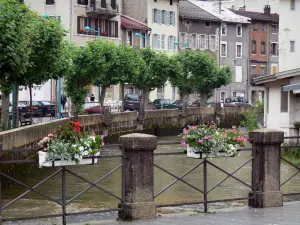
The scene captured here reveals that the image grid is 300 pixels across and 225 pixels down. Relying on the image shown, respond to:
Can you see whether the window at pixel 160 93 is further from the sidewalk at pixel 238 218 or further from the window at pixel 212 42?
the sidewalk at pixel 238 218

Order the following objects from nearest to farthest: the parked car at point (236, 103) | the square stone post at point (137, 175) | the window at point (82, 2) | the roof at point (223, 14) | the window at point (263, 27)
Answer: the square stone post at point (137, 175) → the window at point (82, 2) → the parked car at point (236, 103) → the roof at point (223, 14) → the window at point (263, 27)

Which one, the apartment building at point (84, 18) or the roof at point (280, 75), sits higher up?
the apartment building at point (84, 18)

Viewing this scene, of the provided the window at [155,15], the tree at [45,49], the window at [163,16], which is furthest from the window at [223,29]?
the tree at [45,49]

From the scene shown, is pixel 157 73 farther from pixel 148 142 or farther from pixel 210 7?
pixel 148 142

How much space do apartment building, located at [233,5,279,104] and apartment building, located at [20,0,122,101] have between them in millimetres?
22285

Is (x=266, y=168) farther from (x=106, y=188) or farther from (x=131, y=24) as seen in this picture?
(x=131, y=24)

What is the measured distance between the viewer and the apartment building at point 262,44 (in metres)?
100

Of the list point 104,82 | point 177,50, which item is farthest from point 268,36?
point 104,82

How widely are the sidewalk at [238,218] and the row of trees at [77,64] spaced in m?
16.3

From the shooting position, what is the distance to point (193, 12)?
3740 inches

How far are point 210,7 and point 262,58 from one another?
8397 mm

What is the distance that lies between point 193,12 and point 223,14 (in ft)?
16.2

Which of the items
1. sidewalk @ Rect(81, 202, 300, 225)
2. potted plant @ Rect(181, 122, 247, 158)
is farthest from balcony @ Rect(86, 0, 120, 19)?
sidewalk @ Rect(81, 202, 300, 225)

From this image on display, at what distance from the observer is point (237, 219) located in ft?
44.1
